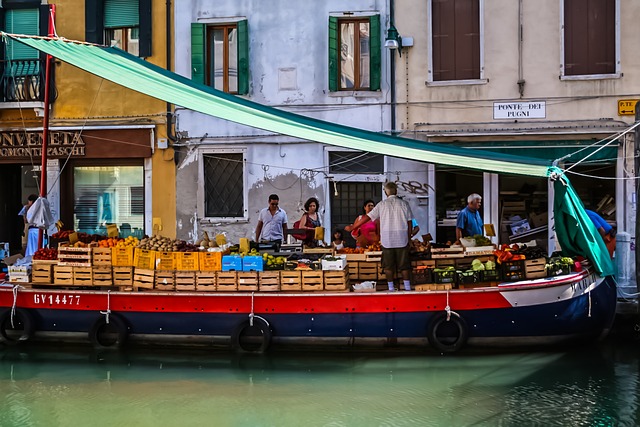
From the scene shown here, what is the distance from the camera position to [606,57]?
15.1 metres

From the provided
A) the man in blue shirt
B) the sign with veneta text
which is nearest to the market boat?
the man in blue shirt

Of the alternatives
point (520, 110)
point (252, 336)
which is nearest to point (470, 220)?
point (520, 110)

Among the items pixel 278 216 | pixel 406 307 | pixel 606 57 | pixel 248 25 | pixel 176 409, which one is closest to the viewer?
pixel 176 409

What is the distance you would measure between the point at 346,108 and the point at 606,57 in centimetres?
505

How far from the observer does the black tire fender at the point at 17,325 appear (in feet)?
37.4

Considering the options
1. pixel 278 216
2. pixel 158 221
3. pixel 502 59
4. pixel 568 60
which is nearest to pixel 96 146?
pixel 158 221

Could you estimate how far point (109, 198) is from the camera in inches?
679

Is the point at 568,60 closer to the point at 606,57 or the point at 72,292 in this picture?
the point at 606,57

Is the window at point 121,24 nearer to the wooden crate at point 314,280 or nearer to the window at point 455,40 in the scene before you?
the window at point 455,40

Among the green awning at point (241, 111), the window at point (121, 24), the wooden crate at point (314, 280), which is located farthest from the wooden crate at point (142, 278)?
the window at point (121, 24)

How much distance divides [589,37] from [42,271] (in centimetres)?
1067

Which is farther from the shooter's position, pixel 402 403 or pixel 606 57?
pixel 606 57

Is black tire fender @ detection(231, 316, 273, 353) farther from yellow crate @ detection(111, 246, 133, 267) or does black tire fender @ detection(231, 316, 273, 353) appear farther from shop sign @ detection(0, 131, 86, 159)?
shop sign @ detection(0, 131, 86, 159)

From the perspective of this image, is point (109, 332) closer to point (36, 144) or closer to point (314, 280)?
point (314, 280)
